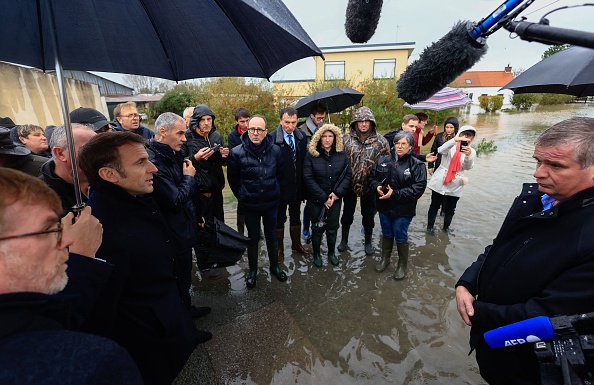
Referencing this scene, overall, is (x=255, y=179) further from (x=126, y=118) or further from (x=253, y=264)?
(x=126, y=118)

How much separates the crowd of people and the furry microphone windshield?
2.36ft

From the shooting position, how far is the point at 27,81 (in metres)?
7.60

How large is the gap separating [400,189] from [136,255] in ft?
9.77

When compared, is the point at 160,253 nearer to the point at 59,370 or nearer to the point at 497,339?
the point at 59,370

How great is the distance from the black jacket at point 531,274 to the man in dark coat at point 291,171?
8.79 ft

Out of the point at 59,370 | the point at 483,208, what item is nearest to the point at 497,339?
the point at 59,370

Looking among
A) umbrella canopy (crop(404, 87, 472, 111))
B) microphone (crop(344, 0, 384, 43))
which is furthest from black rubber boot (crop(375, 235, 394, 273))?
umbrella canopy (crop(404, 87, 472, 111))

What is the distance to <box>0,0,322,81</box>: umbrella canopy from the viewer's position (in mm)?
1688

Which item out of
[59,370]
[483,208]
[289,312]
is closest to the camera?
[59,370]

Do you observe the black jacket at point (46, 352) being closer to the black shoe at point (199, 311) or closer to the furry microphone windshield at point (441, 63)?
the furry microphone windshield at point (441, 63)

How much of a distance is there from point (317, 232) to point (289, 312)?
122 cm

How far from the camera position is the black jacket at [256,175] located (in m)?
3.46

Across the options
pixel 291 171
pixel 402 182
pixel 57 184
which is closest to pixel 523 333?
pixel 402 182

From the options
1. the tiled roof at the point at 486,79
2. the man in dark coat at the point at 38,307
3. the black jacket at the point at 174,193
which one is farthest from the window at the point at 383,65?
the tiled roof at the point at 486,79
